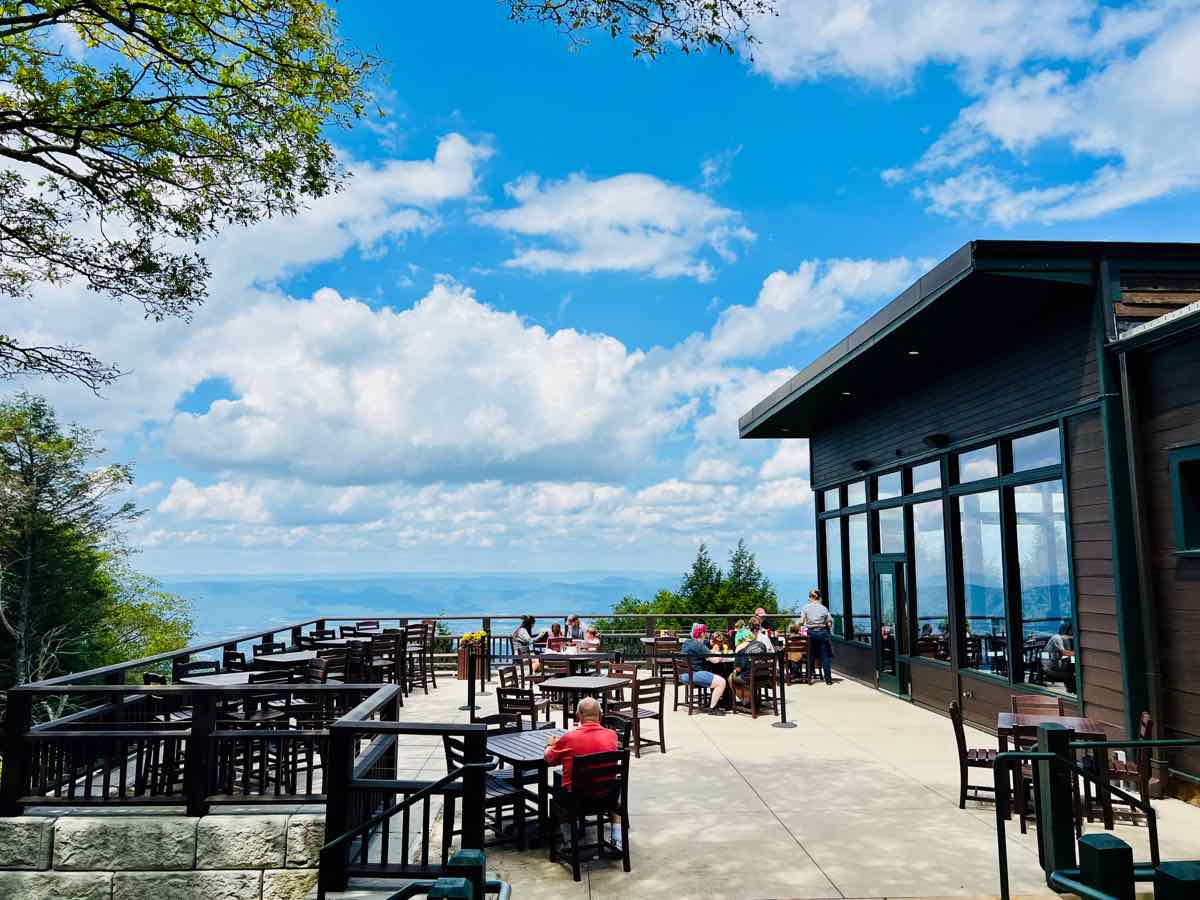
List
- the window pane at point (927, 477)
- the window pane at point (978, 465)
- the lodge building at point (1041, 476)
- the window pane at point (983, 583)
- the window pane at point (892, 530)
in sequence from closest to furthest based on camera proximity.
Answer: the lodge building at point (1041, 476) → the window pane at point (983, 583) → the window pane at point (978, 465) → the window pane at point (927, 477) → the window pane at point (892, 530)

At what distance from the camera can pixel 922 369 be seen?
11.9 m

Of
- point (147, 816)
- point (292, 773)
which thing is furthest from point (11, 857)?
point (292, 773)

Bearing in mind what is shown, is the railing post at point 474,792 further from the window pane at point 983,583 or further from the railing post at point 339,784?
the window pane at point 983,583

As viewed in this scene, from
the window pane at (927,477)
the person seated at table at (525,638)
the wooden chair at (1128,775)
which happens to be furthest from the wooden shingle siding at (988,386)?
the person seated at table at (525,638)

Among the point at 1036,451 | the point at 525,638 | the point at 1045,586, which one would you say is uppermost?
the point at 1036,451

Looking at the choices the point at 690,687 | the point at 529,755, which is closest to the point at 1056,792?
the point at 529,755

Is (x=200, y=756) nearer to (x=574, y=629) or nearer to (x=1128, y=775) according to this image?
(x=1128, y=775)

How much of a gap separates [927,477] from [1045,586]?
3162 mm

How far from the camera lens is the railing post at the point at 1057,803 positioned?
5.24 m

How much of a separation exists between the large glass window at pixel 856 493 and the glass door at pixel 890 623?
1.24 m

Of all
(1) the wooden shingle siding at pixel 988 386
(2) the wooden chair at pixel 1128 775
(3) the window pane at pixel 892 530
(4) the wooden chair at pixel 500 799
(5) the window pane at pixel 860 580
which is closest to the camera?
Result: (4) the wooden chair at pixel 500 799

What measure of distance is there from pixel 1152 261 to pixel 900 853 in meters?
5.85

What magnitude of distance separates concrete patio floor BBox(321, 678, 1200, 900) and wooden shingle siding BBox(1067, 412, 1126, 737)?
1077 mm

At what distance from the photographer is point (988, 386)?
10.3m
